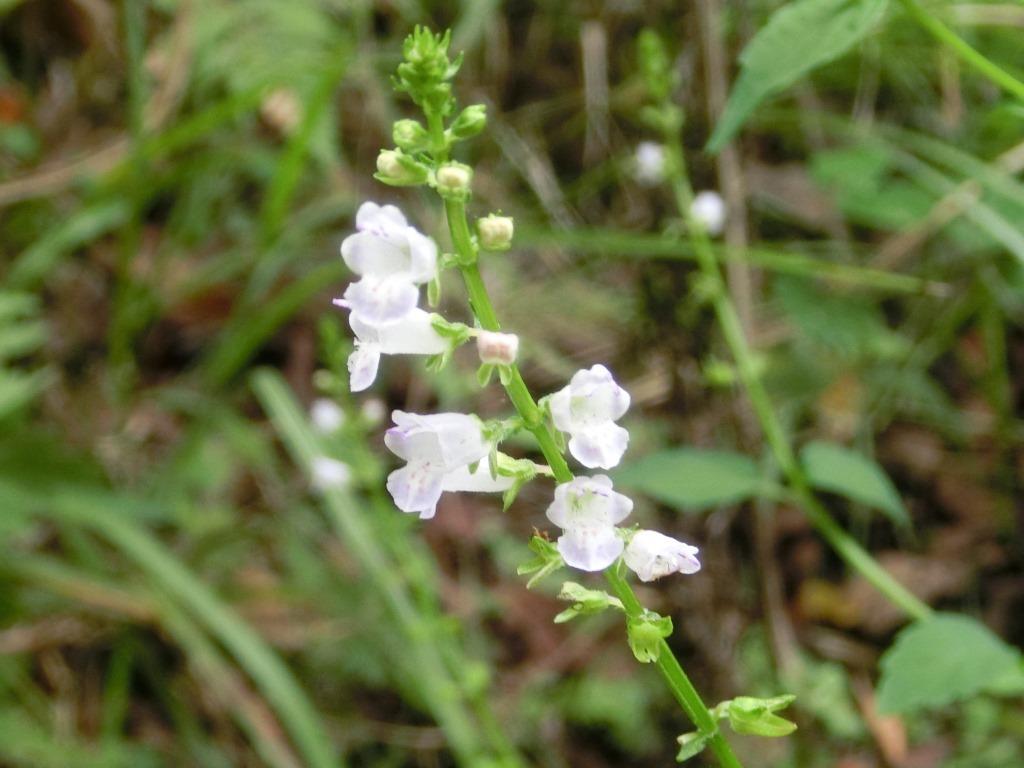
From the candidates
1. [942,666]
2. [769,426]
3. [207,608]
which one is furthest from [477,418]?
[207,608]

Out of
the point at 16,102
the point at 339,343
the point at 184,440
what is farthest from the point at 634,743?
the point at 16,102

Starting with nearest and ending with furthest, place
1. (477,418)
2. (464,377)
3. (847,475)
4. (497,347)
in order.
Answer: (497,347)
(477,418)
(847,475)
(464,377)

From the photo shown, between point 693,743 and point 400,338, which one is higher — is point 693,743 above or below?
below

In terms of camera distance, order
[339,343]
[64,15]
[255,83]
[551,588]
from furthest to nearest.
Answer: [64,15] → [255,83] → [551,588] → [339,343]

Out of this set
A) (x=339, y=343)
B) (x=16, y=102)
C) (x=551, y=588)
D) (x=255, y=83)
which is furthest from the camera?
(x=16, y=102)

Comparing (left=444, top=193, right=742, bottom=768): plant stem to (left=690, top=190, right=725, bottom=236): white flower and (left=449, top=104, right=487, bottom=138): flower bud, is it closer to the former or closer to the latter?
(left=449, top=104, right=487, bottom=138): flower bud

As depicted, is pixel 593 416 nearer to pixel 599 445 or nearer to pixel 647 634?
pixel 599 445

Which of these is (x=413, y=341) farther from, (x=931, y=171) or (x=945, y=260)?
(x=945, y=260)
